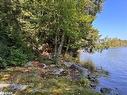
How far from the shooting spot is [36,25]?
111 ft

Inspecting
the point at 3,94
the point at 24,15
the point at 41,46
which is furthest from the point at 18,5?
the point at 3,94

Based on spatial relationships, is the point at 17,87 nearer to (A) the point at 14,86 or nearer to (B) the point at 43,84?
(A) the point at 14,86

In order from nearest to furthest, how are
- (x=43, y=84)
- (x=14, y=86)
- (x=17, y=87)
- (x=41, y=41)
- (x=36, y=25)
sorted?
(x=17, y=87) → (x=14, y=86) → (x=43, y=84) → (x=36, y=25) → (x=41, y=41)

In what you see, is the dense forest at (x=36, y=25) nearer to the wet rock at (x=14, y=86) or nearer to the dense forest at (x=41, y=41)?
the dense forest at (x=41, y=41)

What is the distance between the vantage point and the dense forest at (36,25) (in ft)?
95.6

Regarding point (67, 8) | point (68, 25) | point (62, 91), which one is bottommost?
point (62, 91)

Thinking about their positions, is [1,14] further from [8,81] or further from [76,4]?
[8,81]

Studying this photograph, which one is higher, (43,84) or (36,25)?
(36,25)

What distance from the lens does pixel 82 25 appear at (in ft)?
108

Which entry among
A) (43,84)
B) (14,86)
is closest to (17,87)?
(14,86)

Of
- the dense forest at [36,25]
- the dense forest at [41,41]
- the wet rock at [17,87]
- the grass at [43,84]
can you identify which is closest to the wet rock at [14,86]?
the wet rock at [17,87]

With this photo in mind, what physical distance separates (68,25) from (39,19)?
4.74 m

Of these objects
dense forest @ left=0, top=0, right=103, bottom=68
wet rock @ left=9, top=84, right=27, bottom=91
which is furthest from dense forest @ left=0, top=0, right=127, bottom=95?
wet rock @ left=9, top=84, right=27, bottom=91

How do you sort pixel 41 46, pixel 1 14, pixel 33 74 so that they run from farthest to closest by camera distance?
pixel 41 46 < pixel 1 14 < pixel 33 74
